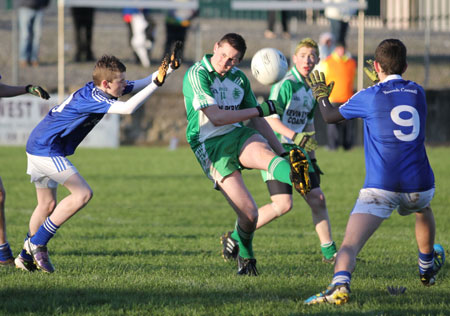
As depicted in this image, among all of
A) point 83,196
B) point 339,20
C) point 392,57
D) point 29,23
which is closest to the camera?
point 392,57

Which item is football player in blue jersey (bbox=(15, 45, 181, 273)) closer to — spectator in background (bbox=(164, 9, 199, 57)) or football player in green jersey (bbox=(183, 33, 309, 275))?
football player in green jersey (bbox=(183, 33, 309, 275))

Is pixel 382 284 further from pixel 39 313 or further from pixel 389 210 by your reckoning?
pixel 39 313

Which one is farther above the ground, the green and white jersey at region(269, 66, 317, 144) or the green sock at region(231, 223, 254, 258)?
the green and white jersey at region(269, 66, 317, 144)

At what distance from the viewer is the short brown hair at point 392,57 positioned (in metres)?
5.67

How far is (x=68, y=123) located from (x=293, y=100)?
246 centimetres

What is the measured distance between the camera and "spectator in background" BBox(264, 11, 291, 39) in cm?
2438

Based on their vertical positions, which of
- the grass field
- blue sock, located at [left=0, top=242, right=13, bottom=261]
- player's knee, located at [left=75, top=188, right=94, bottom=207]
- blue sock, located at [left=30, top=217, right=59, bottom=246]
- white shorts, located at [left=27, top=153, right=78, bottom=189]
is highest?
white shorts, located at [left=27, top=153, right=78, bottom=189]

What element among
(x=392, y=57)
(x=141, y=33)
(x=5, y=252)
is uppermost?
(x=141, y=33)

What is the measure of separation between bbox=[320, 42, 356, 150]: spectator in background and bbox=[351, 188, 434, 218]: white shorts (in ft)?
46.4

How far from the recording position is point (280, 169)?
20.6 feet

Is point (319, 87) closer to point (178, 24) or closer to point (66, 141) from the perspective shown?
point (66, 141)

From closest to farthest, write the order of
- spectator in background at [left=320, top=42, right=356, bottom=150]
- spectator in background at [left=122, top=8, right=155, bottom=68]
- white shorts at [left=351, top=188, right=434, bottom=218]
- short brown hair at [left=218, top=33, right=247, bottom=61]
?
white shorts at [left=351, top=188, right=434, bottom=218] < short brown hair at [left=218, top=33, right=247, bottom=61] < spectator in background at [left=320, top=42, right=356, bottom=150] < spectator in background at [left=122, top=8, right=155, bottom=68]

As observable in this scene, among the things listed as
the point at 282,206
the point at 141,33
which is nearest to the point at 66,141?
the point at 282,206

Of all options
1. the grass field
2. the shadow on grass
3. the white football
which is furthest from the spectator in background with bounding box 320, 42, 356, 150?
the shadow on grass
